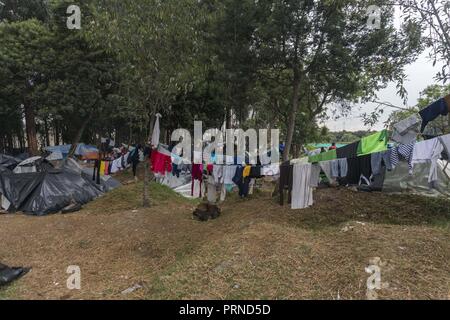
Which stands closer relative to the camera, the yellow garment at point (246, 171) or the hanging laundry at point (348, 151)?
the hanging laundry at point (348, 151)

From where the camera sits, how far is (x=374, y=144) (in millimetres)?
7422

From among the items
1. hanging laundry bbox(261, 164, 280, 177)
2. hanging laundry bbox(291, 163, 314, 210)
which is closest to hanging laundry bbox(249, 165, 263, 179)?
hanging laundry bbox(261, 164, 280, 177)

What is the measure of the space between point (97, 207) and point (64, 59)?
722 centimetres

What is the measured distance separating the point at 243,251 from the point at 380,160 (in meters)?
3.69

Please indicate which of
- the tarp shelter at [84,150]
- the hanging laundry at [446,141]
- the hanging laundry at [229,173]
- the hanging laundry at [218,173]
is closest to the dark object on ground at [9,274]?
the hanging laundry at [218,173]

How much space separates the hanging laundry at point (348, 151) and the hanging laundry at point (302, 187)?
0.78 m

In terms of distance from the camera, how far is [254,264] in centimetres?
519

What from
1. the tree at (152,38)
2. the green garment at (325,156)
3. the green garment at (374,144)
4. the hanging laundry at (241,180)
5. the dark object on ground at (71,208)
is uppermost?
the tree at (152,38)

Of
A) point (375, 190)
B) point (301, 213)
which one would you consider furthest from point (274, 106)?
point (301, 213)

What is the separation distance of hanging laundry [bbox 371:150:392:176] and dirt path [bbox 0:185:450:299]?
47.8 inches

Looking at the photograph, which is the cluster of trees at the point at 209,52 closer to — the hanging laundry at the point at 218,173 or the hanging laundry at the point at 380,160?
the hanging laundry at the point at 380,160

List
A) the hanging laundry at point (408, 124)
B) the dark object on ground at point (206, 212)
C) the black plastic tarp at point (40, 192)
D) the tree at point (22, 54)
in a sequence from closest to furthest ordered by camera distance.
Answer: the hanging laundry at point (408, 124)
the dark object on ground at point (206, 212)
the black plastic tarp at point (40, 192)
the tree at point (22, 54)

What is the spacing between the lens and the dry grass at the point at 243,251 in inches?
180

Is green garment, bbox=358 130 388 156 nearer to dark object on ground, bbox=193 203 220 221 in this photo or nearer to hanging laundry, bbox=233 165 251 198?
hanging laundry, bbox=233 165 251 198
